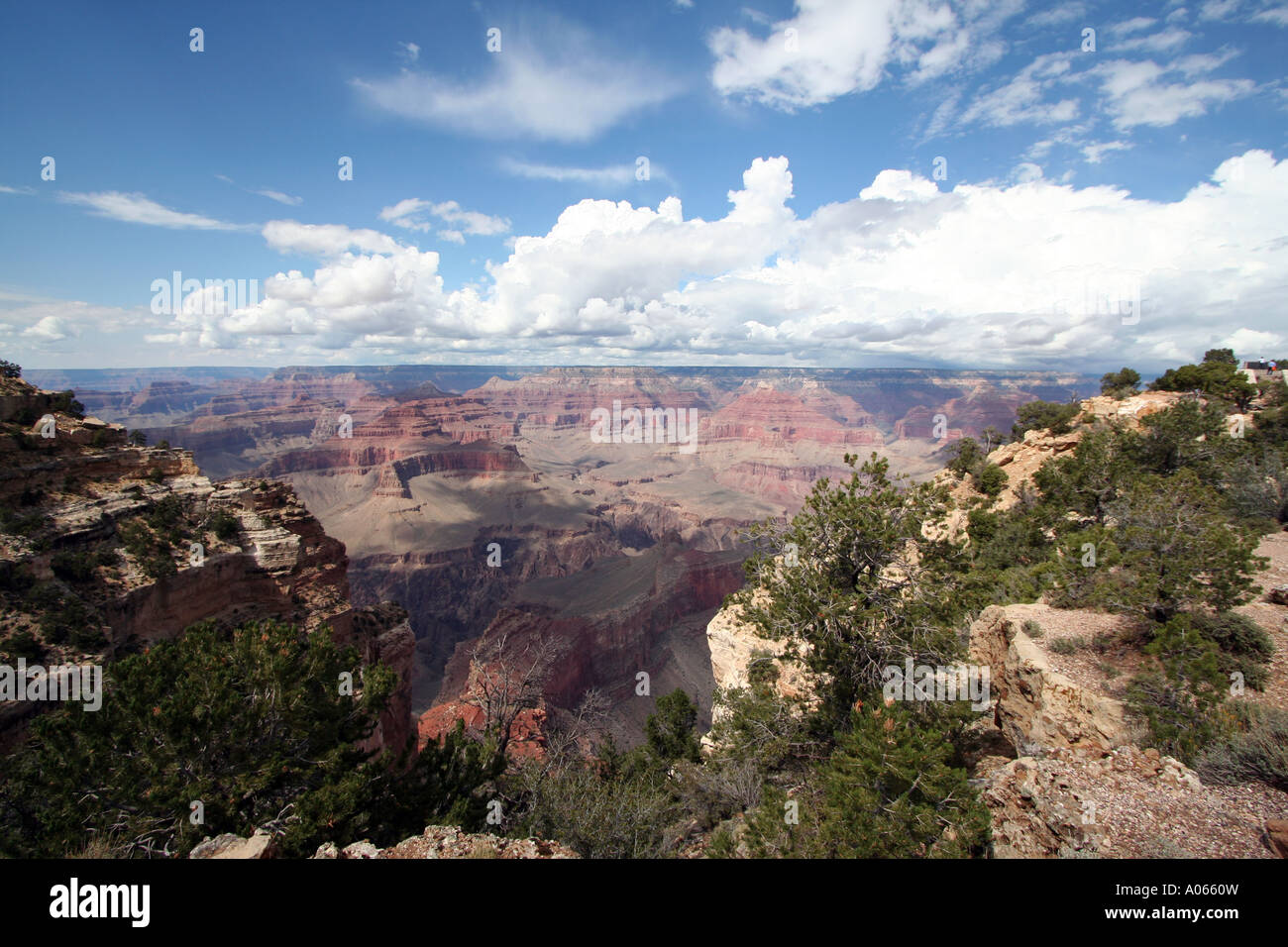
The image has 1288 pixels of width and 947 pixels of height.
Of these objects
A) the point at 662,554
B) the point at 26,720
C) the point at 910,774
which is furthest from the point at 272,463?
the point at 910,774

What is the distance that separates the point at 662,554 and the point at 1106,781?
61.7 metres

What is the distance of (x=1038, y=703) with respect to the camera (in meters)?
10.3

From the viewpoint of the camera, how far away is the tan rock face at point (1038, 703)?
9.03 m

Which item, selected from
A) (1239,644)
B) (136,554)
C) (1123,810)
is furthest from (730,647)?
(136,554)

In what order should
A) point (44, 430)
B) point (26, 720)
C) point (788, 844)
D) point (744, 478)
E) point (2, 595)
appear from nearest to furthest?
1. point (788, 844)
2. point (26, 720)
3. point (2, 595)
4. point (44, 430)
5. point (744, 478)

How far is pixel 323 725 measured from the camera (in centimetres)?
1008

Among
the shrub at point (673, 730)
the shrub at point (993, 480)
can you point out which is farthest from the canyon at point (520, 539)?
the shrub at point (673, 730)

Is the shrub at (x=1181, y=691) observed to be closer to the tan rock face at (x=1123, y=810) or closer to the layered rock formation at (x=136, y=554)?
the tan rock face at (x=1123, y=810)

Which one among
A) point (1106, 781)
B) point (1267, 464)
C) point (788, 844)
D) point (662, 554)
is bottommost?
point (662, 554)

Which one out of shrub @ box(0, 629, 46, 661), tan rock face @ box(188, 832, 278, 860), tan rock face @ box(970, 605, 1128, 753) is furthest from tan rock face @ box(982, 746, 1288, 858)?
shrub @ box(0, 629, 46, 661)

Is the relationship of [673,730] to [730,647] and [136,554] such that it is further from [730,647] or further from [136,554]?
[136,554]

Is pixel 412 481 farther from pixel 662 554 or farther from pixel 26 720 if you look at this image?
pixel 26 720

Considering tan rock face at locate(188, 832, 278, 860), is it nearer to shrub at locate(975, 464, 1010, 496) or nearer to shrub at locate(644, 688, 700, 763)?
shrub at locate(644, 688, 700, 763)
